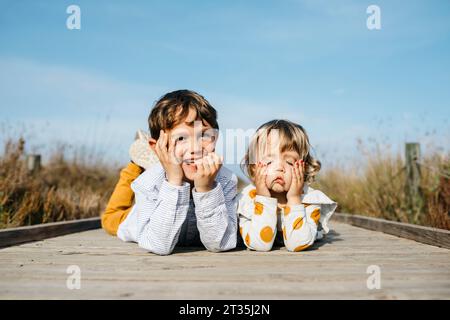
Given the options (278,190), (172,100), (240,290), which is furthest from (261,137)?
(240,290)

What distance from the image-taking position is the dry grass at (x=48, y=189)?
5152mm

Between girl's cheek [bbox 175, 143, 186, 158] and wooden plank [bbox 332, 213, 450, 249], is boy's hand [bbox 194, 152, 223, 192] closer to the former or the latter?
girl's cheek [bbox 175, 143, 186, 158]

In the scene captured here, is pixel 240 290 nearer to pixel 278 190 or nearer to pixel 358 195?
pixel 278 190

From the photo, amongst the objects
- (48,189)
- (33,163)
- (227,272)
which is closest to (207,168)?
(227,272)

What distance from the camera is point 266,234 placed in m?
3.01

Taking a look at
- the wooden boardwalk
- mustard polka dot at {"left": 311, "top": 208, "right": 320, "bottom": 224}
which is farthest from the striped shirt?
mustard polka dot at {"left": 311, "top": 208, "right": 320, "bottom": 224}

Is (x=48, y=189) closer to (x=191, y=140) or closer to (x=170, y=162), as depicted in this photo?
(x=191, y=140)

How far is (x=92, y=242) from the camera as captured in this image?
3.83 meters

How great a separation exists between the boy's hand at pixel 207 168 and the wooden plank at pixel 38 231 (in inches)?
69.9

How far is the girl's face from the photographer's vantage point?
3131 millimetres

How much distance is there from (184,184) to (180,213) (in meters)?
0.18

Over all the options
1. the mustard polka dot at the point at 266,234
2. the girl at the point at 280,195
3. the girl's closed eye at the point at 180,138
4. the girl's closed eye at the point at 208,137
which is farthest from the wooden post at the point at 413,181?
the girl's closed eye at the point at 180,138
